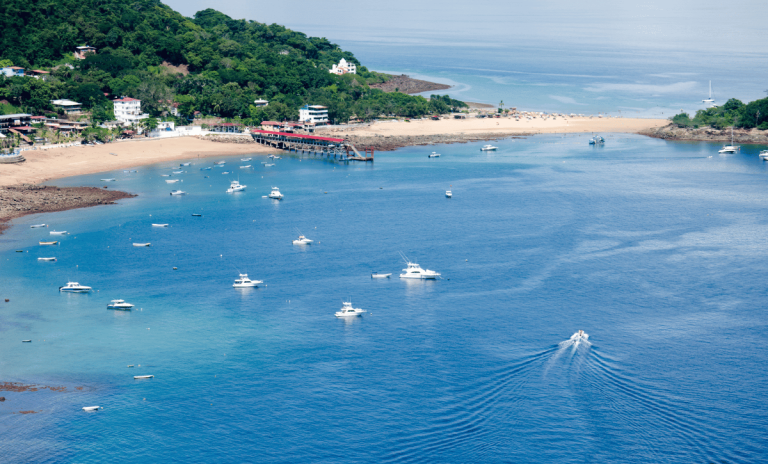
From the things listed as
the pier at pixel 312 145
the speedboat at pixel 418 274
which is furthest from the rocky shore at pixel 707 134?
the speedboat at pixel 418 274

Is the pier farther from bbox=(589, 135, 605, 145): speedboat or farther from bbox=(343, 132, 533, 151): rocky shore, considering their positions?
bbox=(589, 135, 605, 145): speedboat

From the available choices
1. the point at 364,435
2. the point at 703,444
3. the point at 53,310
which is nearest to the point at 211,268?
the point at 53,310

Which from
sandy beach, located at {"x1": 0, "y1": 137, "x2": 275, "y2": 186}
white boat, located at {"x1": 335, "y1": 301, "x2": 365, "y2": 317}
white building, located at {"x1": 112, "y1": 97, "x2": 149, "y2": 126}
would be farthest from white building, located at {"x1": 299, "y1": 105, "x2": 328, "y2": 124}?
white boat, located at {"x1": 335, "y1": 301, "x2": 365, "y2": 317}

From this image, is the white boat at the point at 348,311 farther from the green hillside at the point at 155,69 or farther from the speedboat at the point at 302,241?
the green hillside at the point at 155,69

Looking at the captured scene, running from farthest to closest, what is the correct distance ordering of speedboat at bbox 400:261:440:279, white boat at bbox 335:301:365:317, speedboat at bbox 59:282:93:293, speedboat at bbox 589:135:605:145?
speedboat at bbox 589:135:605:145
speedboat at bbox 400:261:440:279
speedboat at bbox 59:282:93:293
white boat at bbox 335:301:365:317

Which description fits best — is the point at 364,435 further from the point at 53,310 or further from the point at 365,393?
the point at 53,310

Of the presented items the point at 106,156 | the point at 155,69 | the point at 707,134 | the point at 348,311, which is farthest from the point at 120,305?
the point at 707,134

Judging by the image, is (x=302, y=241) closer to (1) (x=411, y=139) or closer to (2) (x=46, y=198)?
(2) (x=46, y=198)
